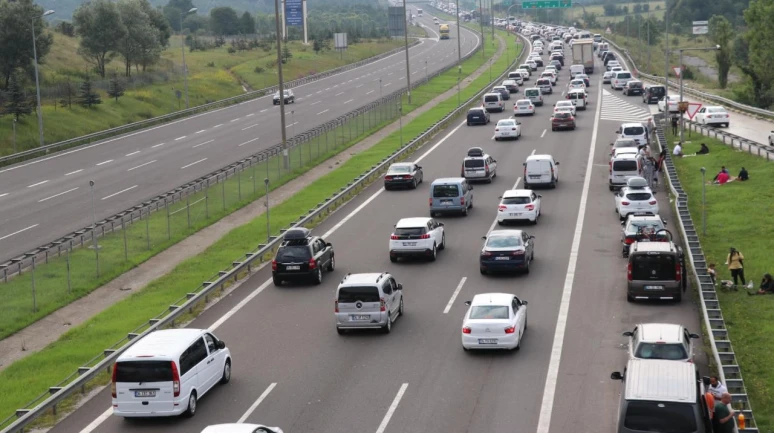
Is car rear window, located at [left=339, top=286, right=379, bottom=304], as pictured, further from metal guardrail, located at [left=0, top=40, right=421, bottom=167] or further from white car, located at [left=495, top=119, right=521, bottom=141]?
metal guardrail, located at [left=0, top=40, right=421, bottom=167]

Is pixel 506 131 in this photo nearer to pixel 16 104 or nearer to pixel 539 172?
pixel 539 172

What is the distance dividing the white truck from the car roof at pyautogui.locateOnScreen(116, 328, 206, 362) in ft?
309

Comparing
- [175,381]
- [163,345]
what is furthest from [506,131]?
[175,381]

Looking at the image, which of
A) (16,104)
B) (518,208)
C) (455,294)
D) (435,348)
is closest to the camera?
(435,348)

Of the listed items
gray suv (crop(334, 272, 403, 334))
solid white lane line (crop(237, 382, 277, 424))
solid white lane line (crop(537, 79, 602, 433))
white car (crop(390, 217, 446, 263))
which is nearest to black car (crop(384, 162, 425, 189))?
solid white lane line (crop(537, 79, 602, 433))

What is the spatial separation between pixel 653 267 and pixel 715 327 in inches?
144

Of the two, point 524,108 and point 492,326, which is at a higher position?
point 524,108

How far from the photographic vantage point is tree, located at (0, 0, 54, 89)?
82125mm

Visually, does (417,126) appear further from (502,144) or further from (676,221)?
(676,221)

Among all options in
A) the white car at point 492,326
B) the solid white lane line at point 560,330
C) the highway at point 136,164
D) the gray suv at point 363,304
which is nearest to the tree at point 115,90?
the highway at point 136,164

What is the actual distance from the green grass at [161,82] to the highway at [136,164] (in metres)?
3.65

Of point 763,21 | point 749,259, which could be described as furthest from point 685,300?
point 763,21

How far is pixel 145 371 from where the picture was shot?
2172cm

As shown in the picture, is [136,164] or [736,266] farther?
[136,164]
